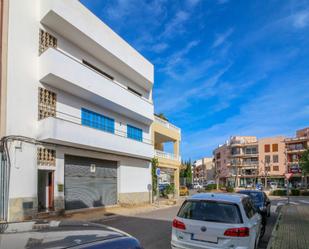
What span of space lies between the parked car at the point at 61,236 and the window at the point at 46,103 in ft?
53.8

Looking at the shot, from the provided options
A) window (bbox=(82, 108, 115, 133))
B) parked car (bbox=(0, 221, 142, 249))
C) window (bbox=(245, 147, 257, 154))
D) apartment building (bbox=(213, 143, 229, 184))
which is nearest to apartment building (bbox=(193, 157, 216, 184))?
apartment building (bbox=(213, 143, 229, 184))

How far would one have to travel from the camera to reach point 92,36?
22.2 m

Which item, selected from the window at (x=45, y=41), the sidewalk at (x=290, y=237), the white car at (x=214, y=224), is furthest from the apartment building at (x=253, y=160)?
the white car at (x=214, y=224)

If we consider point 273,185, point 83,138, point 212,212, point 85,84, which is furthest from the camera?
point 273,185

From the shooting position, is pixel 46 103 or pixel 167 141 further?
pixel 167 141

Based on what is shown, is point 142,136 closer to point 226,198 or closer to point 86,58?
point 86,58

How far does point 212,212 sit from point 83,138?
13711 mm

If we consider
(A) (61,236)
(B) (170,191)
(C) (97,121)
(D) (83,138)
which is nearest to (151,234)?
(D) (83,138)

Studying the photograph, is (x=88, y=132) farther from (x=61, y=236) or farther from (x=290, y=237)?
(x=61, y=236)

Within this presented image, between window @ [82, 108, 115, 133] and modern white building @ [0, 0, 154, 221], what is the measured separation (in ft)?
0.23

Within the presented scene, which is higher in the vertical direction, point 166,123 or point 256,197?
point 166,123

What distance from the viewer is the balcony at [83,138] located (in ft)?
59.4

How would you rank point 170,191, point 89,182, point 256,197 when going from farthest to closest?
point 170,191 < point 89,182 < point 256,197

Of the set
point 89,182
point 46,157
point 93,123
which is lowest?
point 89,182
